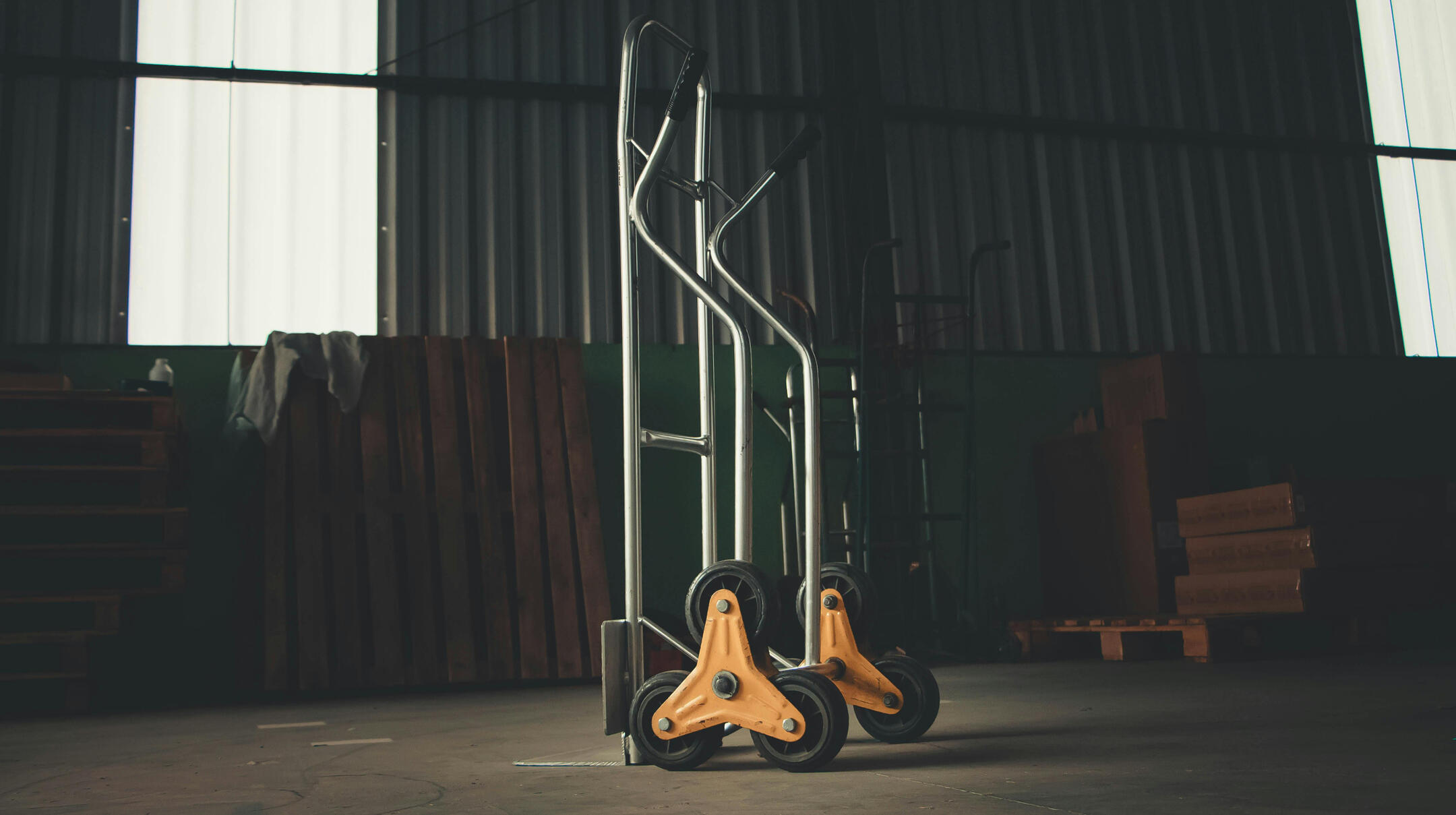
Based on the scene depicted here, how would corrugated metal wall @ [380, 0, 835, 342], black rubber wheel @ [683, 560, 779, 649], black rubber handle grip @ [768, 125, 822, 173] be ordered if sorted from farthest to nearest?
1. corrugated metal wall @ [380, 0, 835, 342]
2. black rubber handle grip @ [768, 125, 822, 173]
3. black rubber wheel @ [683, 560, 779, 649]

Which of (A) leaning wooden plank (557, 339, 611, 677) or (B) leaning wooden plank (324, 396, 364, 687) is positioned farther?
(A) leaning wooden plank (557, 339, 611, 677)

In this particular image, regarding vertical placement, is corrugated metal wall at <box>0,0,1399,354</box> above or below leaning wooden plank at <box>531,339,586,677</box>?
above

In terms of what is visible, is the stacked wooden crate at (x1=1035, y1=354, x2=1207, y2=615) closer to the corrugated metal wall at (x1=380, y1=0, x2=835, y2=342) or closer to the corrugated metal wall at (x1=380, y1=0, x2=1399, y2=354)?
the corrugated metal wall at (x1=380, y1=0, x2=1399, y2=354)

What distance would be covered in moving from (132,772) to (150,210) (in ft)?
14.3

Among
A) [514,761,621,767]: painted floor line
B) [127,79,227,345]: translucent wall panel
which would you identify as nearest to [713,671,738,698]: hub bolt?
[514,761,621,767]: painted floor line

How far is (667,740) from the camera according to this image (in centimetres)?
249

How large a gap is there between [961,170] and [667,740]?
19.9 feet

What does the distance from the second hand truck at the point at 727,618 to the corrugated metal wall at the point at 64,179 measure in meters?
4.53

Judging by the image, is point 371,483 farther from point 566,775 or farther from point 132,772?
point 566,775

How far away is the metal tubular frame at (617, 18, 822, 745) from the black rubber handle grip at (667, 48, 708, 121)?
0.03 meters

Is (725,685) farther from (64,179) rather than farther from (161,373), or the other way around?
(64,179)

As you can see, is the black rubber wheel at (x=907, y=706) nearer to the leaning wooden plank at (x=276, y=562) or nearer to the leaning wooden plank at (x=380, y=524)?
the leaning wooden plank at (x=380, y=524)

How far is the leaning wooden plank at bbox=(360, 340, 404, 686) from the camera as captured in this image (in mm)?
5594

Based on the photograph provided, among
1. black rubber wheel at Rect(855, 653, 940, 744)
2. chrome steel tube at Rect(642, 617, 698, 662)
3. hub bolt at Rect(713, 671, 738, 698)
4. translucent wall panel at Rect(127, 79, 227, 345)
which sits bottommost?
black rubber wheel at Rect(855, 653, 940, 744)
